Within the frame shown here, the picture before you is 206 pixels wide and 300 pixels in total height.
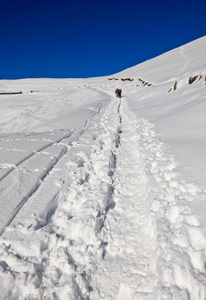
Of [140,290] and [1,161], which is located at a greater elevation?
[1,161]

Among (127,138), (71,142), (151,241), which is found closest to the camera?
(151,241)

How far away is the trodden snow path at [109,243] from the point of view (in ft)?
5.41

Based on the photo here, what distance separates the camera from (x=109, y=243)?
2.13 meters

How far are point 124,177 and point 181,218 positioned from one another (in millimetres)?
1394

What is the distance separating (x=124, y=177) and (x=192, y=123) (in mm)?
3468

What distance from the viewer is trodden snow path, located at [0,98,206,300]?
165 cm

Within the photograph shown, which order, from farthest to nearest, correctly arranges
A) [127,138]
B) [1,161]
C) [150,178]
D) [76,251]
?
[127,138] → [1,161] → [150,178] → [76,251]

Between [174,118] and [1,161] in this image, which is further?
[174,118]

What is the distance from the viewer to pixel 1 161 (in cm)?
389

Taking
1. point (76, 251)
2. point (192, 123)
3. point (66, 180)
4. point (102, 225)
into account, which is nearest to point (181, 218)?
point (102, 225)

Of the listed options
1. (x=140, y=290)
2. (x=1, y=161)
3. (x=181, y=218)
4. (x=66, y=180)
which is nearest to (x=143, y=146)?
(x=66, y=180)

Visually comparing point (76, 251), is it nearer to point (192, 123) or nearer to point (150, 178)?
point (150, 178)

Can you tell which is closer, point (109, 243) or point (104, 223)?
point (109, 243)

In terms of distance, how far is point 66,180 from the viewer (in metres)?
3.33
